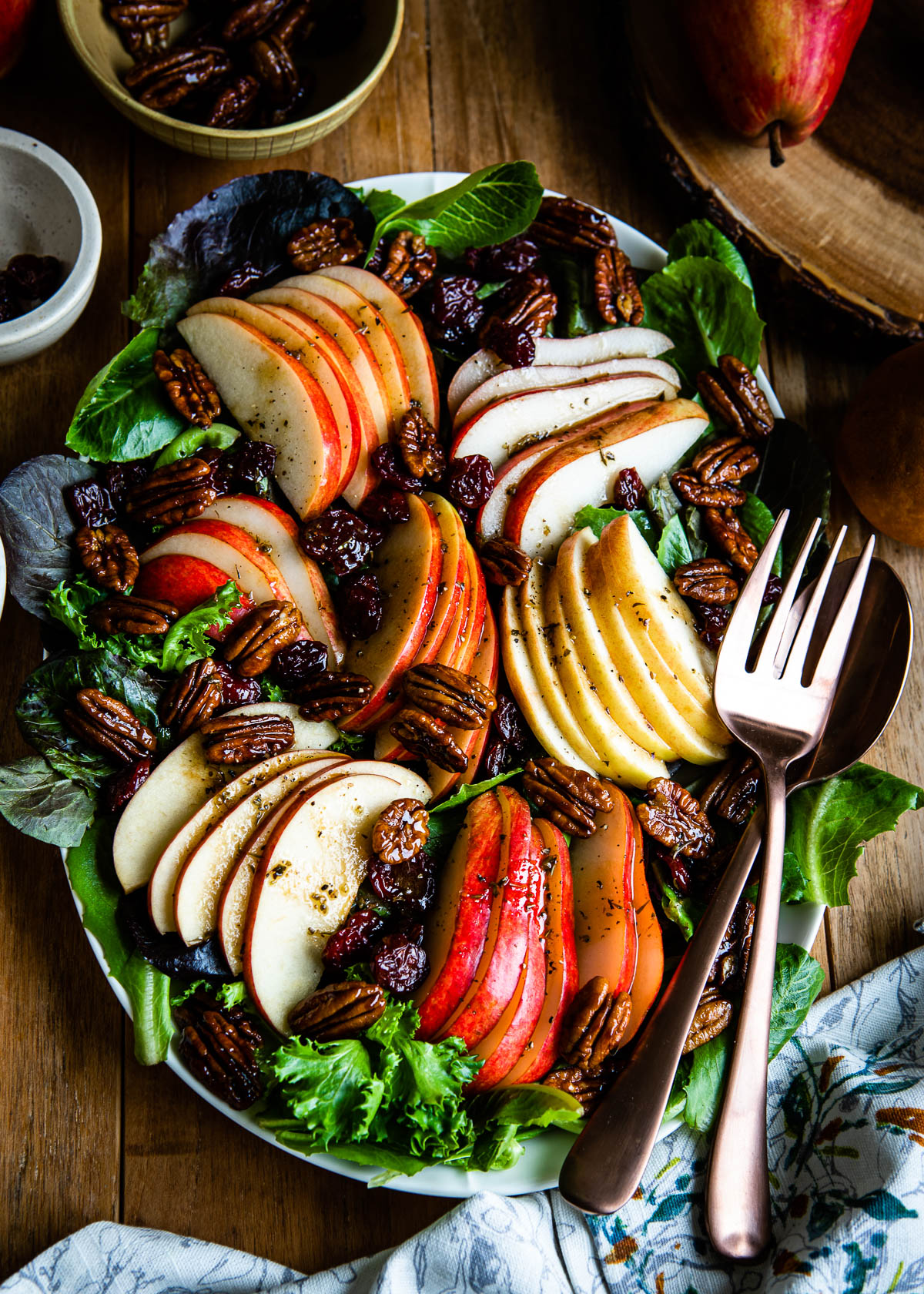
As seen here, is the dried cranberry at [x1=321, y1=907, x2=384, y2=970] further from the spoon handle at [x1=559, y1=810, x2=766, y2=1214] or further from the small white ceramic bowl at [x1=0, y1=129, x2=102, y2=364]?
the small white ceramic bowl at [x1=0, y1=129, x2=102, y2=364]

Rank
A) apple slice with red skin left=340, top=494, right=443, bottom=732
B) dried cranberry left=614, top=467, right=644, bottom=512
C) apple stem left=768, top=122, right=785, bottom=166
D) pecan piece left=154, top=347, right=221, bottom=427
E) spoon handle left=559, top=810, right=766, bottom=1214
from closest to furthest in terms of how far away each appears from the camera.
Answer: spoon handle left=559, top=810, right=766, bottom=1214 → apple slice with red skin left=340, top=494, right=443, bottom=732 → pecan piece left=154, top=347, right=221, bottom=427 → dried cranberry left=614, top=467, right=644, bottom=512 → apple stem left=768, top=122, right=785, bottom=166

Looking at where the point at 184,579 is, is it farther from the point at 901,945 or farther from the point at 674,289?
the point at 901,945

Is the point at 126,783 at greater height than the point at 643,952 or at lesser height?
greater

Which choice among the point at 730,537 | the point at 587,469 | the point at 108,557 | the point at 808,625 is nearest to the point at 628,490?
the point at 587,469

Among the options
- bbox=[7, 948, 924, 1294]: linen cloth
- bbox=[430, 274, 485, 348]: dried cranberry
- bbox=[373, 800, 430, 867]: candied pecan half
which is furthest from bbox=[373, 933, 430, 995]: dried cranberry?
bbox=[430, 274, 485, 348]: dried cranberry

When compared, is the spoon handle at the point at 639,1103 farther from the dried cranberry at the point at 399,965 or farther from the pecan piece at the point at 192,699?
the pecan piece at the point at 192,699

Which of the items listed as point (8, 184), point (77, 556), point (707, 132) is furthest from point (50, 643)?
point (707, 132)

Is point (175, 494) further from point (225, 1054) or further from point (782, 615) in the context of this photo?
point (782, 615)
